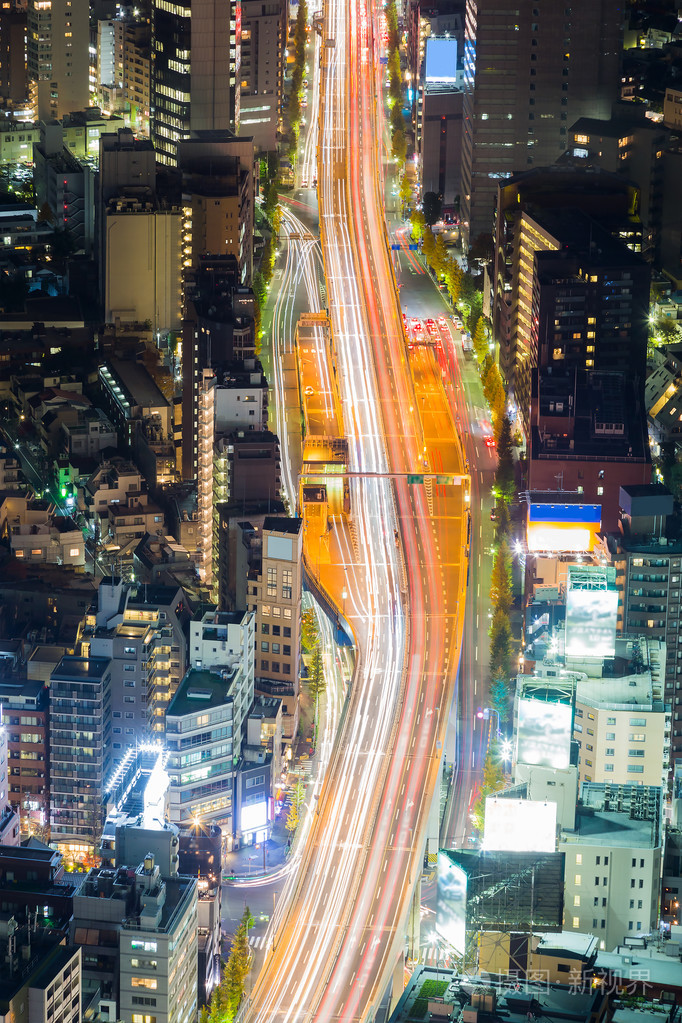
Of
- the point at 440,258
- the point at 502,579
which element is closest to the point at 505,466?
the point at 502,579

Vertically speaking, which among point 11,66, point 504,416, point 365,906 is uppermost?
point 11,66

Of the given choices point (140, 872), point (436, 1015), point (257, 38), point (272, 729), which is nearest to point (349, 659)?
point (272, 729)

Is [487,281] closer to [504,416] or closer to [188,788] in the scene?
[504,416]

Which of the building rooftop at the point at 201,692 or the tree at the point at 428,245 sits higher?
the tree at the point at 428,245

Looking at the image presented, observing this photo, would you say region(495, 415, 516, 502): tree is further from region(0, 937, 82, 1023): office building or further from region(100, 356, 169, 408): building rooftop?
region(0, 937, 82, 1023): office building

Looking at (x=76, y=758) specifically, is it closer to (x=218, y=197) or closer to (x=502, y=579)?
(x=502, y=579)

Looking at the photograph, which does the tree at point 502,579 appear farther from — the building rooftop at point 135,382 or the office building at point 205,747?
the building rooftop at point 135,382

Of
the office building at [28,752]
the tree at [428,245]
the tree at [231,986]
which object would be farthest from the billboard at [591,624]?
the tree at [428,245]
